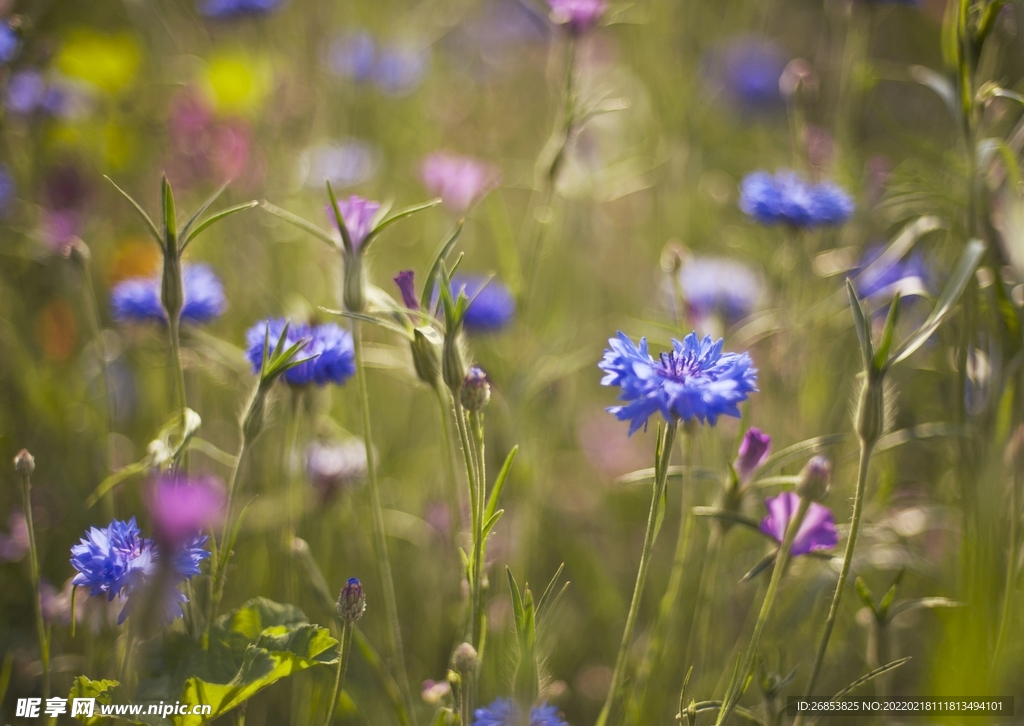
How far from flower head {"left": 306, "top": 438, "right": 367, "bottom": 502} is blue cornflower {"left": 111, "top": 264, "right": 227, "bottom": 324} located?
295 mm

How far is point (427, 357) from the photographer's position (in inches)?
36.8

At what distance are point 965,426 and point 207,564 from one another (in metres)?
1.16

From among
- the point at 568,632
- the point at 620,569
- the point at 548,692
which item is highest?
the point at 620,569

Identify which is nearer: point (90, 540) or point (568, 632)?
point (90, 540)

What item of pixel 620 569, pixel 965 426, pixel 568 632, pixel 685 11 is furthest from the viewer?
pixel 685 11

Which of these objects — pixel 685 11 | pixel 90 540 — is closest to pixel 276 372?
pixel 90 540

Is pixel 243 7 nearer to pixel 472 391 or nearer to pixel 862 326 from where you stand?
pixel 472 391

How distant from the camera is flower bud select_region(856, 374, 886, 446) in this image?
83cm


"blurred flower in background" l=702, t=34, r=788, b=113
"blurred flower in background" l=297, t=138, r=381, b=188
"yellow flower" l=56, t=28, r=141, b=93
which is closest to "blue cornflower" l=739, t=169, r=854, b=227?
"blurred flower in background" l=297, t=138, r=381, b=188

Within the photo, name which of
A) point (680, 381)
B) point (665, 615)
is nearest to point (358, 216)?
point (680, 381)

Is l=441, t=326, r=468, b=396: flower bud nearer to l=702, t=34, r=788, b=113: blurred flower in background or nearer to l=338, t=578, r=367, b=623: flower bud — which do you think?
l=338, t=578, r=367, b=623: flower bud

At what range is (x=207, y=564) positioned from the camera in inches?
38.8

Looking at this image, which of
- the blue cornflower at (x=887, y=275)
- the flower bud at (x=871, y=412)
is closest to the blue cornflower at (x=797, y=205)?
the blue cornflower at (x=887, y=275)

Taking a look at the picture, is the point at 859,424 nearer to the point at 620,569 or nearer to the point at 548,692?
the point at 548,692
